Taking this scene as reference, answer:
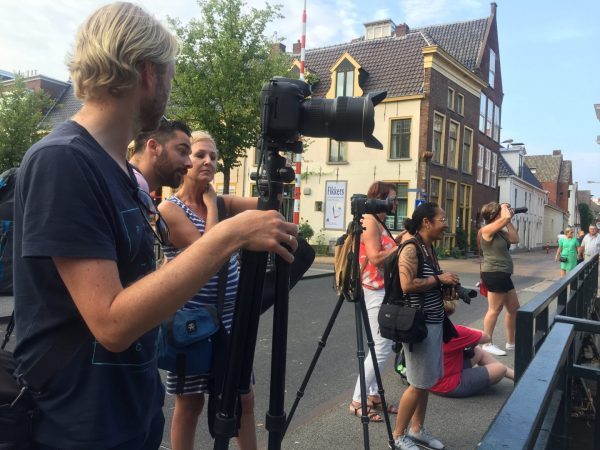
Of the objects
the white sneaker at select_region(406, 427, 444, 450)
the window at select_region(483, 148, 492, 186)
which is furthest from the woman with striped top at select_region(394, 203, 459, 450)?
the window at select_region(483, 148, 492, 186)

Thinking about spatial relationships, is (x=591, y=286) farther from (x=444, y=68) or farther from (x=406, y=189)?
(x=444, y=68)

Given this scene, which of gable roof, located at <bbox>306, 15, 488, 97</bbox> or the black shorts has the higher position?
gable roof, located at <bbox>306, 15, 488, 97</bbox>

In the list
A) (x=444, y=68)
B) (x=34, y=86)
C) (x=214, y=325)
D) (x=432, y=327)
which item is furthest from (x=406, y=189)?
(x=34, y=86)

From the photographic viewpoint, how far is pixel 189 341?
2010 mm

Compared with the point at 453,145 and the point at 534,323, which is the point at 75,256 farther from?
the point at 453,145

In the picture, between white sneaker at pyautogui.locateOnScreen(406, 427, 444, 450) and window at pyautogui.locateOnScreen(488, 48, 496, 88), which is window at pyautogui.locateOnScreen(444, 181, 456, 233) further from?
white sneaker at pyautogui.locateOnScreen(406, 427, 444, 450)

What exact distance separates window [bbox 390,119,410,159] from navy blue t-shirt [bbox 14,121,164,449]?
19.9m

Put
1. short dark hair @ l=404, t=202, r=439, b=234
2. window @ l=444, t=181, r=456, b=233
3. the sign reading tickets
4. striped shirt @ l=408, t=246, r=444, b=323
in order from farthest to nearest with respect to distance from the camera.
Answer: window @ l=444, t=181, r=456, b=233 → the sign reading tickets → short dark hair @ l=404, t=202, r=439, b=234 → striped shirt @ l=408, t=246, r=444, b=323

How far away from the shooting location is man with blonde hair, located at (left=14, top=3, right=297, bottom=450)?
968mm

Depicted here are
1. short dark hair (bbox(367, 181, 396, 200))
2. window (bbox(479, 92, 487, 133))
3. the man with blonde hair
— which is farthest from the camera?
window (bbox(479, 92, 487, 133))

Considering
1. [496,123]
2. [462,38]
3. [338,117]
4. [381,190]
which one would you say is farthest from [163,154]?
[496,123]

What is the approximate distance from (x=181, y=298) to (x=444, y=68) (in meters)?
22.2

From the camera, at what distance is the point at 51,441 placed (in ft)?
3.48

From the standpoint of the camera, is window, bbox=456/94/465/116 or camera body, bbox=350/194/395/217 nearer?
camera body, bbox=350/194/395/217
